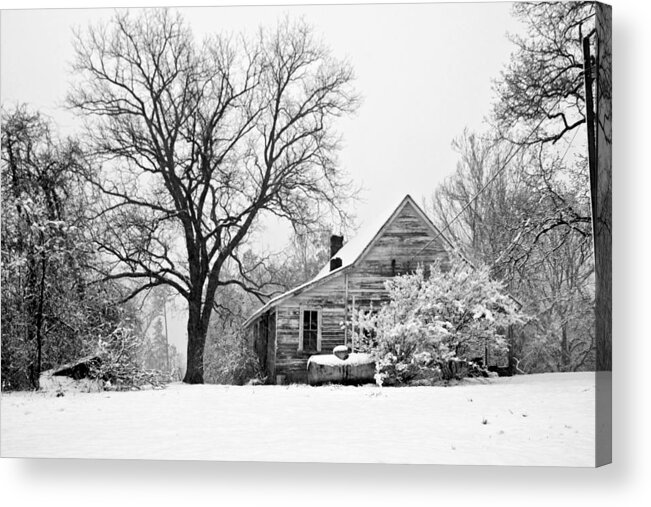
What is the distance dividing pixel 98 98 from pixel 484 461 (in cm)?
710

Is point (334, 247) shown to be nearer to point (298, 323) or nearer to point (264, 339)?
point (298, 323)

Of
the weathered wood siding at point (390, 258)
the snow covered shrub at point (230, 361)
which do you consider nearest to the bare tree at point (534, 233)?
the weathered wood siding at point (390, 258)

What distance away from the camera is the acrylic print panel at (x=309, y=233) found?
1032 cm

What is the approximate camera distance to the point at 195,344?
12.4 metres

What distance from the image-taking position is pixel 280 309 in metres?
12.6

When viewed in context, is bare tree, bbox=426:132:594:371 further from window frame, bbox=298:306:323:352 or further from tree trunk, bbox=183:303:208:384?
tree trunk, bbox=183:303:208:384

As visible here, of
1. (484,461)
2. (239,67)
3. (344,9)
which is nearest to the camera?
(484,461)

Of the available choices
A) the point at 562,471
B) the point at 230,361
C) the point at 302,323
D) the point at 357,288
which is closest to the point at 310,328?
the point at 302,323

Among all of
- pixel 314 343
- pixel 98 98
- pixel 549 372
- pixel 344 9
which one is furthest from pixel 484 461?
pixel 98 98

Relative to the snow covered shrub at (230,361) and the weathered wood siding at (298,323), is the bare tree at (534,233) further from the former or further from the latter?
the snow covered shrub at (230,361)

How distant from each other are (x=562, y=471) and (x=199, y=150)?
6.57 m

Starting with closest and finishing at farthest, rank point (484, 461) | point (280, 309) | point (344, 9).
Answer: point (484, 461) < point (344, 9) < point (280, 309)

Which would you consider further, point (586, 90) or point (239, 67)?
point (239, 67)

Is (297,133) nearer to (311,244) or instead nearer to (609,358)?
(311,244)
